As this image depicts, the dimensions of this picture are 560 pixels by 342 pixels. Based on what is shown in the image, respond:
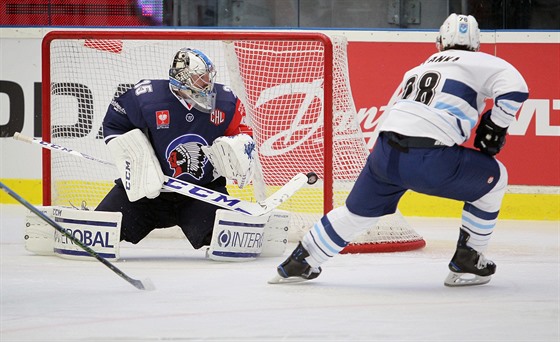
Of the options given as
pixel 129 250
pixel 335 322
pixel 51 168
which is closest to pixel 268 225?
pixel 129 250

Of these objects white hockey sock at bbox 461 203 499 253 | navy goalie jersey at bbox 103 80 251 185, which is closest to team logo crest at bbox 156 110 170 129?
navy goalie jersey at bbox 103 80 251 185

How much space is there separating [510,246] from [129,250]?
1.73m

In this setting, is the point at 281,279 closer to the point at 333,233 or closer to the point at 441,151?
the point at 333,233

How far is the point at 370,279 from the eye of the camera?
4516 millimetres

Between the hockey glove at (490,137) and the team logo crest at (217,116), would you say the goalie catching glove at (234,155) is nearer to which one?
the team logo crest at (217,116)

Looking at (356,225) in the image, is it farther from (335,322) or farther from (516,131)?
(516,131)

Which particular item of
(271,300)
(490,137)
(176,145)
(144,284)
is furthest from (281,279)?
(176,145)

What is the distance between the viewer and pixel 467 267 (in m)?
4.34

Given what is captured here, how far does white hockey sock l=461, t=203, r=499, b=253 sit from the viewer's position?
4266mm

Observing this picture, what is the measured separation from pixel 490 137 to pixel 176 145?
146cm

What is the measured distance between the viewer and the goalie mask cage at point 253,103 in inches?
231

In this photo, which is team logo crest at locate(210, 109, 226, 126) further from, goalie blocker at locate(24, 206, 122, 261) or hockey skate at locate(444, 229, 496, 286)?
hockey skate at locate(444, 229, 496, 286)

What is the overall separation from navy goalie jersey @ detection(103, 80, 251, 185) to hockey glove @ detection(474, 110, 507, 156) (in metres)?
1.26

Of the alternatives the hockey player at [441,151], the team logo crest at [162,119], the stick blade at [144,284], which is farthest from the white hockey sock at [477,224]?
the team logo crest at [162,119]
